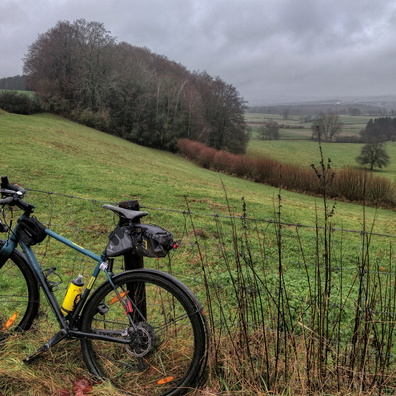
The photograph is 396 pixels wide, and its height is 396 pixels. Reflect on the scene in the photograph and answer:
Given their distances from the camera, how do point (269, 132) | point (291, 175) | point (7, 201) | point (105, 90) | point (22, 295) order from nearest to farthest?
point (7, 201), point (22, 295), point (291, 175), point (105, 90), point (269, 132)

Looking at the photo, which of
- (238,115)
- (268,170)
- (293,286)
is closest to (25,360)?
(293,286)

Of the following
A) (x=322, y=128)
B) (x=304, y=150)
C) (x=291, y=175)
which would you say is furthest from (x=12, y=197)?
(x=304, y=150)

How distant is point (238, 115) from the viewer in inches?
2295

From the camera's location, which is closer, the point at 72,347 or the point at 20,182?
the point at 72,347

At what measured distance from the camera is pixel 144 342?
236 cm

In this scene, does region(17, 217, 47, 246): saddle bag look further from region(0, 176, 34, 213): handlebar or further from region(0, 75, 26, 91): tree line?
region(0, 75, 26, 91): tree line

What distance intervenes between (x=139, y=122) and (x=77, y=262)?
46.6 m

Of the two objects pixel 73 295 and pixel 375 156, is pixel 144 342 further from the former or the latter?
pixel 375 156

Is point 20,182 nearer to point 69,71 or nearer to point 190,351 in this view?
point 190,351

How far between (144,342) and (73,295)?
63 centimetres

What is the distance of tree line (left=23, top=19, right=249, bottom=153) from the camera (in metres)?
48.0

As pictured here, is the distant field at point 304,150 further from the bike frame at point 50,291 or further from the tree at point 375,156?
the bike frame at point 50,291

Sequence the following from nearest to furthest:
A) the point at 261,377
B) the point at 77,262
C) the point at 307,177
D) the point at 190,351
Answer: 1. the point at 261,377
2. the point at 190,351
3. the point at 77,262
4. the point at 307,177

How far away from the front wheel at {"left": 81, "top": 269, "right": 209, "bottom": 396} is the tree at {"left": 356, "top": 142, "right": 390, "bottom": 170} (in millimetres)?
53768
